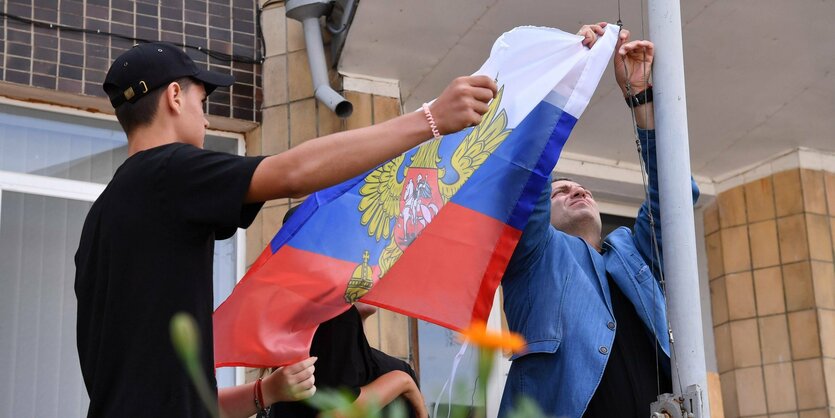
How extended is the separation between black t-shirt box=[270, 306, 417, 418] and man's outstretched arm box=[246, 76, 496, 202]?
1.36 metres

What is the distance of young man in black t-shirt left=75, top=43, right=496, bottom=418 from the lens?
3.01 m

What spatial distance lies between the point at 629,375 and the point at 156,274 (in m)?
1.81

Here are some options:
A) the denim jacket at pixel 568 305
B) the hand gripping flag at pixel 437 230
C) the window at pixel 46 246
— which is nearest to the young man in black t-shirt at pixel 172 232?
the hand gripping flag at pixel 437 230

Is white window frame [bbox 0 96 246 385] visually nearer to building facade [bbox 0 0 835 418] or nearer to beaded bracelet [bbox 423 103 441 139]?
building facade [bbox 0 0 835 418]

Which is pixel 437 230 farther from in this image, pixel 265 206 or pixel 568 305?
pixel 265 206

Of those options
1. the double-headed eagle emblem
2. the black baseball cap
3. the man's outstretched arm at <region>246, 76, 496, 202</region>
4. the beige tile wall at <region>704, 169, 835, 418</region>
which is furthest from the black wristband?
the beige tile wall at <region>704, 169, 835, 418</region>

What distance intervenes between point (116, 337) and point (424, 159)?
5.01 feet

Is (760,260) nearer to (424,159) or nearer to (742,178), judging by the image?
(742,178)

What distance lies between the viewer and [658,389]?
4.20 m

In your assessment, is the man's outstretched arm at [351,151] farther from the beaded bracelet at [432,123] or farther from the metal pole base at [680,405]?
the metal pole base at [680,405]

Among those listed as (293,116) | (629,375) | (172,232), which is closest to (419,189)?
(629,375)

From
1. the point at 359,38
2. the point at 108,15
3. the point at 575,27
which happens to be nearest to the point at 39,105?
the point at 108,15

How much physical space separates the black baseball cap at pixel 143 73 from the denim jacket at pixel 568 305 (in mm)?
1381

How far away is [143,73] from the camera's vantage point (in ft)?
11.3
